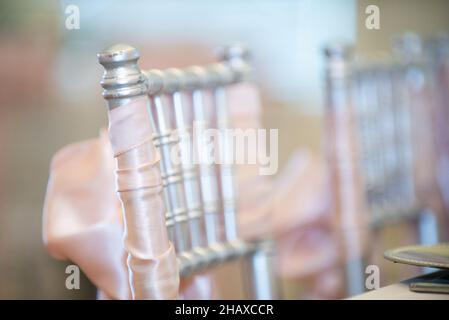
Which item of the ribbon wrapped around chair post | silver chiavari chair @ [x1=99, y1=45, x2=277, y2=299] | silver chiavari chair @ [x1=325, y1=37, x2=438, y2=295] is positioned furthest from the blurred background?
the ribbon wrapped around chair post

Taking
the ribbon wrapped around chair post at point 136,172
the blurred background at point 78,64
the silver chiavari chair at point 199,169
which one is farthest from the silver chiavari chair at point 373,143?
the ribbon wrapped around chair post at point 136,172

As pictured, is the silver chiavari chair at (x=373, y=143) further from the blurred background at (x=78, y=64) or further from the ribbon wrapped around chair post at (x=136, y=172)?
the ribbon wrapped around chair post at (x=136, y=172)

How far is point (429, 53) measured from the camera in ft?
6.68

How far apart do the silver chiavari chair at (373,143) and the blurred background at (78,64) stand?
1.58ft

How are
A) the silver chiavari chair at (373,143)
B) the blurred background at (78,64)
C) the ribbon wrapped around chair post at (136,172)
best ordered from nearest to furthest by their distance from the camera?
1. the ribbon wrapped around chair post at (136,172)
2. the silver chiavari chair at (373,143)
3. the blurred background at (78,64)

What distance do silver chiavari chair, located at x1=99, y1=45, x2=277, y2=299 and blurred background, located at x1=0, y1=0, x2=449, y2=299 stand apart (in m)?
1.11

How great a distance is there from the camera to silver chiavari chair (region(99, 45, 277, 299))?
1.09 m

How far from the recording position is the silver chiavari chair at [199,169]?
109 cm

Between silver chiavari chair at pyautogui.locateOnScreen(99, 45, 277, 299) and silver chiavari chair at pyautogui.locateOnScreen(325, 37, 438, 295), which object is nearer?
silver chiavari chair at pyautogui.locateOnScreen(99, 45, 277, 299)

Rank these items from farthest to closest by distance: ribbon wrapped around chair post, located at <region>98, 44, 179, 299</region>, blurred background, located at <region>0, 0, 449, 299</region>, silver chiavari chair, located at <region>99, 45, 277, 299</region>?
blurred background, located at <region>0, 0, 449, 299</region>
silver chiavari chair, located at <region>99, 45, 277, 299</region>
ribbon wrapped around chair post, located at <region>98, 44, 179, 299</region>

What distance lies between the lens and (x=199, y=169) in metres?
1.21

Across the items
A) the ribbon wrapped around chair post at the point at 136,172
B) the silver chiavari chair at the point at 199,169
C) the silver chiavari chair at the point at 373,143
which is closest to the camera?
the ribbon wrapped around chair post at the point at 136,172

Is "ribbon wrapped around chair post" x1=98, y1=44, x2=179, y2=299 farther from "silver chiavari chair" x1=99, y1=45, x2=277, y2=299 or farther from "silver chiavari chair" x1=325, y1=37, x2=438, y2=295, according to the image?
"silver chiavari chair" x1=325, y1=37, x2=438, y2=295

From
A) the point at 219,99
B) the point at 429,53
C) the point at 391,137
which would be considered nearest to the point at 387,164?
the point at 391,137
